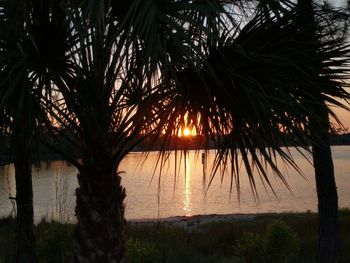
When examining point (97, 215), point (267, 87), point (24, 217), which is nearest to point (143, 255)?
point (24, 217)

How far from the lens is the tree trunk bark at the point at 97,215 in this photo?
202 inches

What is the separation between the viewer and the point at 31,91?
4066mm

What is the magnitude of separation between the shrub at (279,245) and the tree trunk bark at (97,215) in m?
3.65

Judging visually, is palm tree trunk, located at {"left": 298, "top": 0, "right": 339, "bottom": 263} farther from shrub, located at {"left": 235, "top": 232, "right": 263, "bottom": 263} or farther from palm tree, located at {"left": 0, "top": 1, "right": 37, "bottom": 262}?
palm tree, located at {"left": 0, "top": 1, "right": 37, "bottom": 262}

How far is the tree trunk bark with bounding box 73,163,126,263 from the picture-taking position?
16.8 ft

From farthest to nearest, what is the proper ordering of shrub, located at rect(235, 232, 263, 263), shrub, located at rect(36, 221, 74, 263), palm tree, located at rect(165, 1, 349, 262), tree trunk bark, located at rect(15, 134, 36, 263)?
1. shrub, located at rect(235, 232, 263, 263)
2. shrub, located at rect(36, 221, 74, 263)
3. tree trunk bark, located at rect(15, 134, 36, 263)
4. palm tree, located at rect(165, 1, 349, 262)

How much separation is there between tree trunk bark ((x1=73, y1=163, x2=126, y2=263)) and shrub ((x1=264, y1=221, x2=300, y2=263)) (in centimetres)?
365

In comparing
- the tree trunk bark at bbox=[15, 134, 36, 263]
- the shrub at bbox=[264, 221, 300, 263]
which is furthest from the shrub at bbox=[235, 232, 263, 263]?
the tree trunk bark at bbox=[15, 134, 36, 263]

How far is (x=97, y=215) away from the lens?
16.8ft

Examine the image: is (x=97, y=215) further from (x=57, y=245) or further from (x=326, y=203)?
(x=326, y=203)

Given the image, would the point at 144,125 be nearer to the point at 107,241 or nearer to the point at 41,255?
the point at 107,241

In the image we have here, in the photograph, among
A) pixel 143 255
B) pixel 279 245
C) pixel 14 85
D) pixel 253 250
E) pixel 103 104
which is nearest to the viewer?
pixel 14 85

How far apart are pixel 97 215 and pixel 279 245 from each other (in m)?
3.96

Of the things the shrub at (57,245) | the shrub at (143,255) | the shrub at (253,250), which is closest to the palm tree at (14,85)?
the shrub at (143,255)
